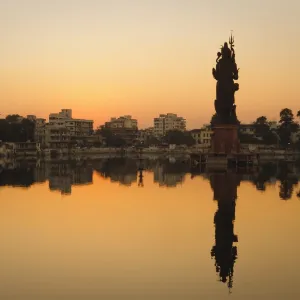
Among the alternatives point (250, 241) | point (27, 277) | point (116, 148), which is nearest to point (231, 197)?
point (250, 241)

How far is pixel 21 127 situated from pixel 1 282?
99942mm

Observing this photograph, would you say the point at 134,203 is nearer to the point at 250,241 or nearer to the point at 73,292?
the point at 250,241

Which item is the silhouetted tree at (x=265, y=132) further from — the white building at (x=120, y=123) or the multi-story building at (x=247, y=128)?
the white building at (x=120, y=123)

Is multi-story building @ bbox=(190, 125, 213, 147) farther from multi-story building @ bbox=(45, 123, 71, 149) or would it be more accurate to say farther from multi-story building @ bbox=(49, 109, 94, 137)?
multi-story building @ bbox=(45, 123, 71, 149)

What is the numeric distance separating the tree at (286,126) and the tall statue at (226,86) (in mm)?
63388

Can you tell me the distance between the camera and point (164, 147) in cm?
13812

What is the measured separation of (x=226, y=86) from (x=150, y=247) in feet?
135

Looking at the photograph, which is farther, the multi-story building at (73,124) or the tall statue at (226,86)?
the multi-story building at (73,124)

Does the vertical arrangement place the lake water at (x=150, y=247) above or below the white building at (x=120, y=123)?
below

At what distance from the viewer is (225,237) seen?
51.7 ft

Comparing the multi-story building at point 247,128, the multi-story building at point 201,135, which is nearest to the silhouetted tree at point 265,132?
the multi-story building at point 247,128

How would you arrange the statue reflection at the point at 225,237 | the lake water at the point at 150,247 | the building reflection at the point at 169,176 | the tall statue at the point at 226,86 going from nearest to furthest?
the lake water at the point at 150,247 < the statue reflection at the point at 225,237 < the building reflection at the point at 169,176 < the tall statue at the point at 226,86

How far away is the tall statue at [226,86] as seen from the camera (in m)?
53.9

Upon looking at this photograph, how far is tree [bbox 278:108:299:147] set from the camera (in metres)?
115
